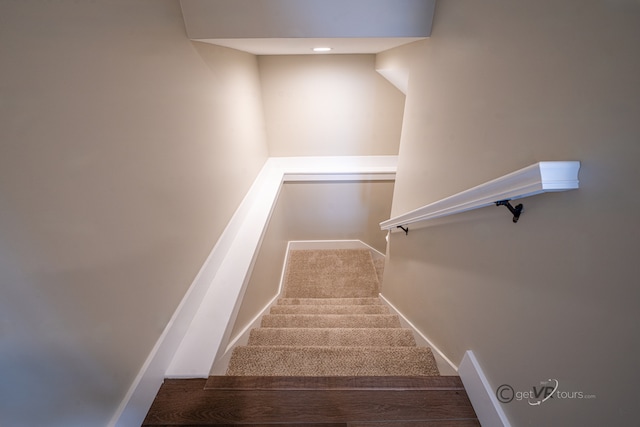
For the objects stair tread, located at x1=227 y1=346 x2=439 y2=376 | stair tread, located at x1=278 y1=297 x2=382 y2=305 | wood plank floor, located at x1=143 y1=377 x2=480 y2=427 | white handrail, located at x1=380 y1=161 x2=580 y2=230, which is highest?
white handrail, located at x1=380 y1=161 x2=580 y2=230

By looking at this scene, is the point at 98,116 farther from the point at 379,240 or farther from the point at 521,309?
the point at 379,240

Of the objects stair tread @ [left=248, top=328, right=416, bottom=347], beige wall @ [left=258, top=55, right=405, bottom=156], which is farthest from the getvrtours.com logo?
beige wall @ [left=258, top=55, right=405, bottom=156]

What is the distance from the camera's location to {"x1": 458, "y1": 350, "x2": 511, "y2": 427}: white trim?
85 cm

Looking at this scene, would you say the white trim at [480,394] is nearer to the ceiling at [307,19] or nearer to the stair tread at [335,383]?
the stair tread at [335,383]

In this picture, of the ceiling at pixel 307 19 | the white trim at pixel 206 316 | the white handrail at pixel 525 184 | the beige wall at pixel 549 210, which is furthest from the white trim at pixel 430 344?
the ceiling at pixel 307 19

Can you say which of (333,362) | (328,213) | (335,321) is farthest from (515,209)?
(328,213)

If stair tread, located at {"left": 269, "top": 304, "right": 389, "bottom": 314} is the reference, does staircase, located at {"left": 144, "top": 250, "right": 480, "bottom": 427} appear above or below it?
above

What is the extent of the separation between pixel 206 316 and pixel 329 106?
2.71 meters

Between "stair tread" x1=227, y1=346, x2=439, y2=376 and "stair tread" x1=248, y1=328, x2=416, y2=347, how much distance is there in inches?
9.0

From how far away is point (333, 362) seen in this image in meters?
1.27

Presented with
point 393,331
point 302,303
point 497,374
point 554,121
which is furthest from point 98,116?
point 302,303

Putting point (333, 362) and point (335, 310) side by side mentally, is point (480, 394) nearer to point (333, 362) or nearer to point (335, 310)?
point (333, 362)

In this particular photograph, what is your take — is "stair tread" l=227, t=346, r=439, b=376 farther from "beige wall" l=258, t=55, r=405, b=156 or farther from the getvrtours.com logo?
"beige wall" l=258, t=55, r=405, b=156

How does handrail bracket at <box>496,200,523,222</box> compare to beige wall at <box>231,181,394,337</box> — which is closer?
handrail bracket at <box>496,200,523,222</box>
